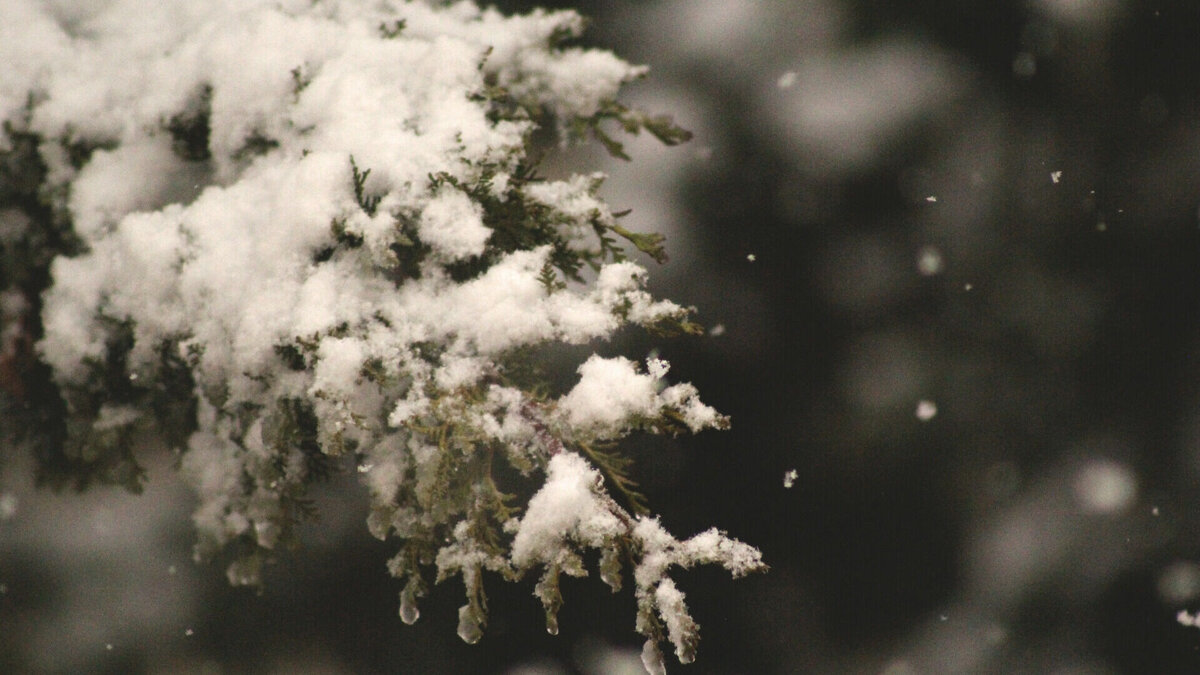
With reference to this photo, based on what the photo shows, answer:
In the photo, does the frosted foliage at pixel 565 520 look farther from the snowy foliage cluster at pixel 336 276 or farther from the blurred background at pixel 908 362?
the blurred background at pixel 908 362

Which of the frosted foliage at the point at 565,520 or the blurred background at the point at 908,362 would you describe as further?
the blurred background at the point at 908,362

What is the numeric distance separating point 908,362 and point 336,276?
2257 mm

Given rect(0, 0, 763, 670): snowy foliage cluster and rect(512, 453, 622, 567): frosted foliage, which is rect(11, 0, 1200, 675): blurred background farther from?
rect(512, 453, 622, 567): frosted foliage

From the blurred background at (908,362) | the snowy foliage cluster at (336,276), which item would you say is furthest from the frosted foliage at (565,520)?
the blurred background at (908,362)

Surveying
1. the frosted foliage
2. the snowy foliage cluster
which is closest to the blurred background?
the snowy foliage cluster

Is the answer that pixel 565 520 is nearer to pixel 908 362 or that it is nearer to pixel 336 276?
pixel 336 276

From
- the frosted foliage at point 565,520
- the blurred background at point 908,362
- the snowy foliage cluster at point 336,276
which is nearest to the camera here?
the frosted foliage at point 565,520

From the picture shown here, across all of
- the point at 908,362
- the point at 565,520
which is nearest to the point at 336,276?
the point at 565,520

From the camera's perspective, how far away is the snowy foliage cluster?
50.4 inches

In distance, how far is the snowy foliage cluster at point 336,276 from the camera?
128 centimetres

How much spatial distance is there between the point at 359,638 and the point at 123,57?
7.52 feet

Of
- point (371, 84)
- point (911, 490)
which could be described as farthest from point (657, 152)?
point (911, 490)

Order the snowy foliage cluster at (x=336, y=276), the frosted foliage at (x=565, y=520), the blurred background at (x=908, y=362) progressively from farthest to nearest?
the blurred background at (x=908, y=362) < the snowy foliage cluster at (x=336, y=276) < the frosted foliage at (x=565, y=520)

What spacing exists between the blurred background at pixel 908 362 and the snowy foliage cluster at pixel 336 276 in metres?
1.04
